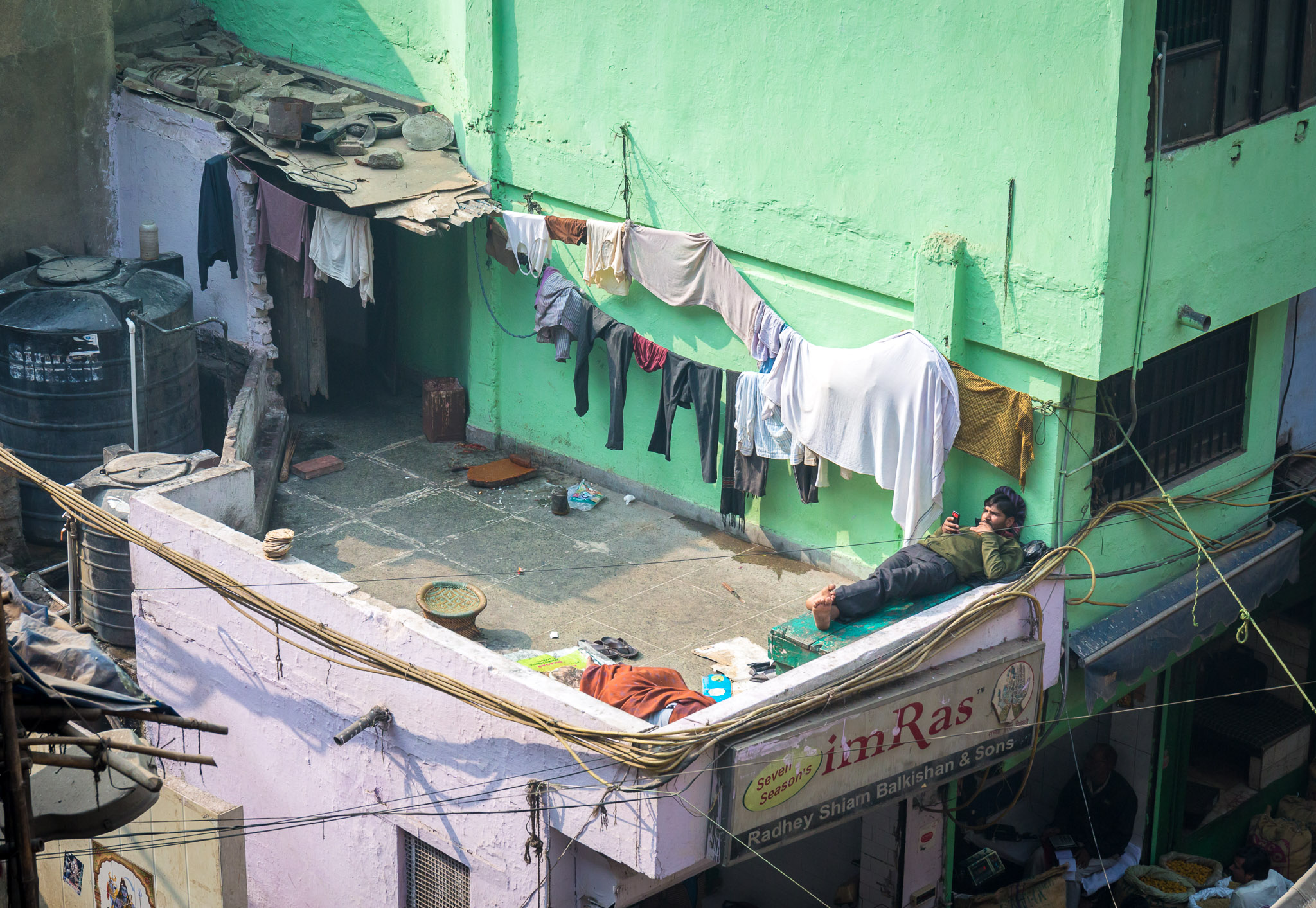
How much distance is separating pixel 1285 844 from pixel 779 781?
8.71 m

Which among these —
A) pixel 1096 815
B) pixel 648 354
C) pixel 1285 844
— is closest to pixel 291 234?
pixel 648 354

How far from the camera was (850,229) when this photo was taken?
43.2ft

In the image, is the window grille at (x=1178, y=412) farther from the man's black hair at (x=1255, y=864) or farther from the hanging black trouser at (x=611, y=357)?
the man's black hair at (x=1255, y=864)

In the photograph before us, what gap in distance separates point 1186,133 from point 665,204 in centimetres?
464

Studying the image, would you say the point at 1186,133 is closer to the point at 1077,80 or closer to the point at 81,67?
the point at 1077,80

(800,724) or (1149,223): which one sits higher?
(1149,223)

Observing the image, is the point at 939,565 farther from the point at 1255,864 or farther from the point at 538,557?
the point at 1255,864

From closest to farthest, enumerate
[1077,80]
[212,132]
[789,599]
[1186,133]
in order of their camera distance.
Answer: [1077,80] → [1186,133] → [789,599] → [212,132]

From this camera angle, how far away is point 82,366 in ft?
53.5

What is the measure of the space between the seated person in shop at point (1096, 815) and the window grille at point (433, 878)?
261 inches

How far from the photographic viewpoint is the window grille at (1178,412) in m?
13.1

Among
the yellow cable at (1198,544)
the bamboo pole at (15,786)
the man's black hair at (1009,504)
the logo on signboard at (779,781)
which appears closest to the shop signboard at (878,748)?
the logo on signboard at (779,781)

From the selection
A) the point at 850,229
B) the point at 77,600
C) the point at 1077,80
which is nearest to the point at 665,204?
the point at 850,229

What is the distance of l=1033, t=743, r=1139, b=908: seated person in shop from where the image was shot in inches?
632
